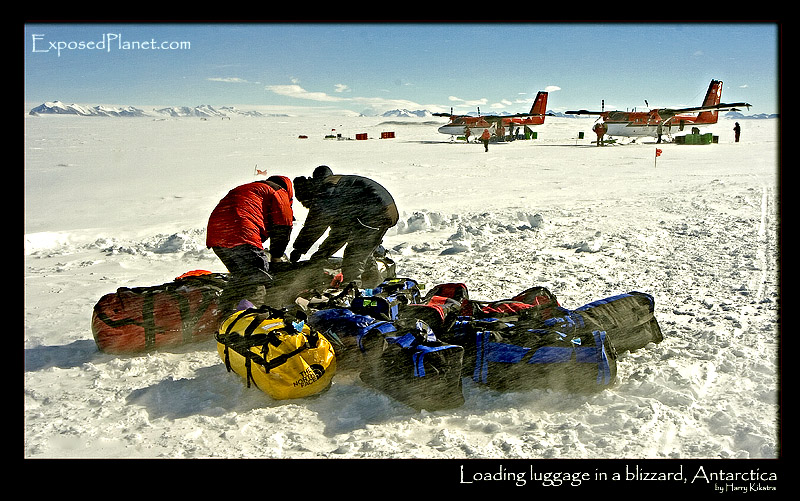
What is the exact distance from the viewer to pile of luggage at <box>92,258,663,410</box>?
150 inches

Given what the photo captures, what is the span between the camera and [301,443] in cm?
347

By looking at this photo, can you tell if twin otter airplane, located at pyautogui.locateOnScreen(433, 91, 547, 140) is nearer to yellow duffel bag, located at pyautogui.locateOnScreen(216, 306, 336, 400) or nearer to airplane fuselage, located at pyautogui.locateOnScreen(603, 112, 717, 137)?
airplane fuselage, located at pyautogui.locateOnScreen(603, 112, 717, 137)

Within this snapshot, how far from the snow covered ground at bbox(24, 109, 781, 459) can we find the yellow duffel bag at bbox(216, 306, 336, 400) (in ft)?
0.46

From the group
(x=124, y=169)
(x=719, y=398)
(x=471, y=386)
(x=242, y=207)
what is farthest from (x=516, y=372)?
(x=124, y=169)

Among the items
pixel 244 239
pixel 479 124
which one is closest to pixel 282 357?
pixel 244 239

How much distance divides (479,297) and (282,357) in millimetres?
2983

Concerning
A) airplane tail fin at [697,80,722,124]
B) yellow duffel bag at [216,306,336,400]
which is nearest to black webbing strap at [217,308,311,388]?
yellow duffel bag at [216,306,336,400]

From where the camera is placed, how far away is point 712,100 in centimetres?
4459

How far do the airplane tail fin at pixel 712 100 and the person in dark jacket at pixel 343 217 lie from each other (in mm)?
41902

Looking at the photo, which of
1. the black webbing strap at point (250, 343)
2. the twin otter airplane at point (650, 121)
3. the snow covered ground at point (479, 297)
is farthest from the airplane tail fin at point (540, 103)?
the black webbing strap at point (250, 343)

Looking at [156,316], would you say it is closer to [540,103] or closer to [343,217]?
[343,217]

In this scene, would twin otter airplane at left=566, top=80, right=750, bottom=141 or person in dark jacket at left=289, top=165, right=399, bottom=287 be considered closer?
person in dark jacket at left=289, top=165, right=399, bottom=287

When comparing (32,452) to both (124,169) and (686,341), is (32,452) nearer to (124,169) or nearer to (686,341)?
(686,341)

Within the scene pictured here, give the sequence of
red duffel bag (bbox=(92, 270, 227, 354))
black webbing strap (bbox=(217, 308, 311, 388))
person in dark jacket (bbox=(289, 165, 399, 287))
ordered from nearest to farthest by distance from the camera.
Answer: black webbing strap (bbox=(217, 308, 311, 388))
red duffel bag (bbox=(92, 270, 227, 354))
person in dark jacket (bbox=(289, 165, 399, 287))
